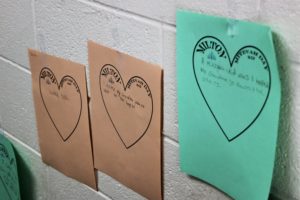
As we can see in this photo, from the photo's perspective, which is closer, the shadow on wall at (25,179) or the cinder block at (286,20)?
the cinder block at (286,20)

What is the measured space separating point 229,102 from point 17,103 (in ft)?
2.47

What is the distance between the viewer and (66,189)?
1385mm

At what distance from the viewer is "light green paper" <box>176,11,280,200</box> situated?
81 cm

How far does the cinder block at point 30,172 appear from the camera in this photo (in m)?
1.46

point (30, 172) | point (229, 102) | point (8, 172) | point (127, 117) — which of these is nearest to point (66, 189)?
point (30, 172)

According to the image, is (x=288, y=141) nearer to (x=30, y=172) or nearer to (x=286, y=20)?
(x=286, y=20)

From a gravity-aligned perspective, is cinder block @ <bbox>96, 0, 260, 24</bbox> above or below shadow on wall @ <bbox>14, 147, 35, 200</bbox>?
above

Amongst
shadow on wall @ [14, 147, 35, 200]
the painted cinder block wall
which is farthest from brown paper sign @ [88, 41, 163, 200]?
shadow on wall @ [14, 147, 35, 200]

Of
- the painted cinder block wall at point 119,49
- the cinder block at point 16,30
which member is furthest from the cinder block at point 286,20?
the cinder block at point 16,30

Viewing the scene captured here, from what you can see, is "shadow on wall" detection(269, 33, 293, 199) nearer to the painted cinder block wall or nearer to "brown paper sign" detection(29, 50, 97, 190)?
the painted cinder block wall

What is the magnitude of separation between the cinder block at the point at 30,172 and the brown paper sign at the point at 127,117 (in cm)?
33

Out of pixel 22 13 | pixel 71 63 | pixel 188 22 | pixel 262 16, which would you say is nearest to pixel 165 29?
pixel 188 22

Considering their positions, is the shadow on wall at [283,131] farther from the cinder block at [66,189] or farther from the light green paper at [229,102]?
the cinder block at [66,189]

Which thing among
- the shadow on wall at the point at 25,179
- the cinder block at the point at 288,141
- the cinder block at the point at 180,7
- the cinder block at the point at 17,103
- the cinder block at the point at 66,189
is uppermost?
the cinder block at the point at 180,7
